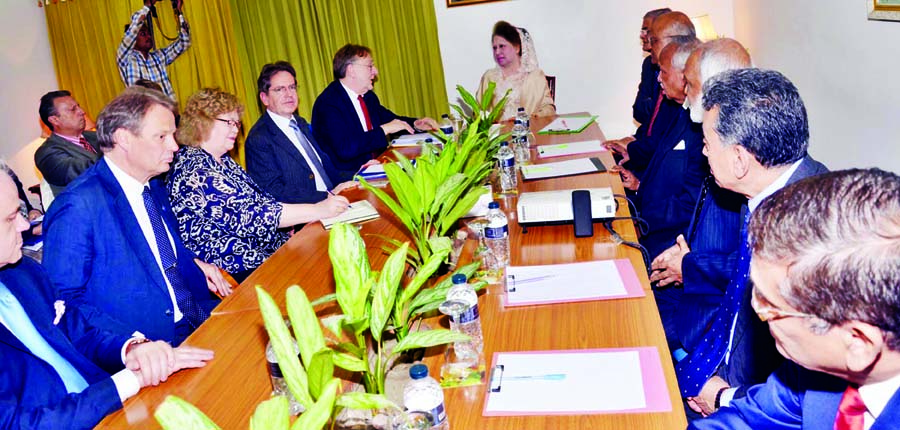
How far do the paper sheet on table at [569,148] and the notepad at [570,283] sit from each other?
1.52 meters

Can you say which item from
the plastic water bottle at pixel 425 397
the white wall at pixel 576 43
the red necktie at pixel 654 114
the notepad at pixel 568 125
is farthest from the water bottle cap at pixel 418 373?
the white wall at pixel 576 43

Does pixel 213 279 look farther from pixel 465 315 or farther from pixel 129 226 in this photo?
pixel 465 315

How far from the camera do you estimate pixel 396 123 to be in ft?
14.9

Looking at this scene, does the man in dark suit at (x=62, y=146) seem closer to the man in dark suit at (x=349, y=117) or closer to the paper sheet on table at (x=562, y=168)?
the man in dark suit at (x=349, y=117)

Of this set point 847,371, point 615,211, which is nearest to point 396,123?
point 615,211

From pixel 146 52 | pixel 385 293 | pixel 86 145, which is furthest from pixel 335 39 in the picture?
pixel 385 293

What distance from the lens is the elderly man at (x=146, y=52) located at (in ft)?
18.7

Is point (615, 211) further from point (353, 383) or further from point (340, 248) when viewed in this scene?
point (340, 248)

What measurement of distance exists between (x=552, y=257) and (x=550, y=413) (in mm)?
853

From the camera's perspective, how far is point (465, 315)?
1497 millimetres

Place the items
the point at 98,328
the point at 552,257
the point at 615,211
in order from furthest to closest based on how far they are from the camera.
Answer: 1. the point at 615,211
2. the point at 552,257
3. the point at 98,328

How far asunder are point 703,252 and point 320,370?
1448 millimetres

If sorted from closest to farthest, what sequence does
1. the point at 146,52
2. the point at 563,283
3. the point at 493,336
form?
the point at 493,336
the point at 563,283
the point at 146,52

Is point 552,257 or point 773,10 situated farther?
point 773,10
